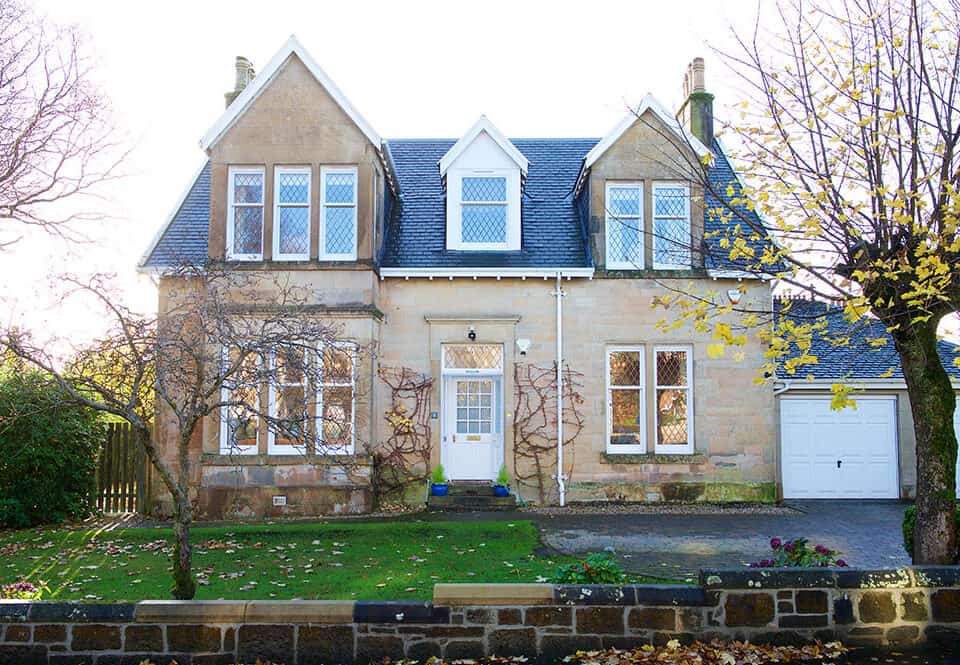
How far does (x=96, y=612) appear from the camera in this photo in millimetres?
6273

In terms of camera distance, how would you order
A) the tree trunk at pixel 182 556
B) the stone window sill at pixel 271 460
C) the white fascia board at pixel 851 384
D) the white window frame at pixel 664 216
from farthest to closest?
the white fascia board at pixel 851 384 → the white window frame at pixel 664 216 → the stone window sill at pixel 271 460 → the tree trunk at pixel 182 556

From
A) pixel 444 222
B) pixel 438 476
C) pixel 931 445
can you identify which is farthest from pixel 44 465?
pixel 931 445

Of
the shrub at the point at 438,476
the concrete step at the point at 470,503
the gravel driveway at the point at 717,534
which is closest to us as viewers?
the gravel driveway at the point at 717,534

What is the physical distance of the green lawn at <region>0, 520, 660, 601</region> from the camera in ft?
28.8

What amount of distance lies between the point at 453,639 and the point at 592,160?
473 inches

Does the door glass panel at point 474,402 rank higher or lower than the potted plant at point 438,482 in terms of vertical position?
higher

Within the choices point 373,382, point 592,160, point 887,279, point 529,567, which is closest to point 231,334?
point 529,567

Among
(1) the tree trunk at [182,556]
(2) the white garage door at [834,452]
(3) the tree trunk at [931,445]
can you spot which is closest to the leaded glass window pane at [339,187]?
(1) the tree trunk at [182,556]

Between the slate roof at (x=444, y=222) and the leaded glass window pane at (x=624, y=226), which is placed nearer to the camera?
the slate roof at (x=444, y=222)

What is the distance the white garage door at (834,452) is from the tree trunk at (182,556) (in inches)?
526

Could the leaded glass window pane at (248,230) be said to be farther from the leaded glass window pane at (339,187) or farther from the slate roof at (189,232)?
the leaded glass window pane at (339,187)

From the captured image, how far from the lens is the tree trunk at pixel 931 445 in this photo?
7672mm

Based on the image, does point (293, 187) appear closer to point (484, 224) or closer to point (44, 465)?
point (484, 224)

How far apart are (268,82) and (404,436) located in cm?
758
